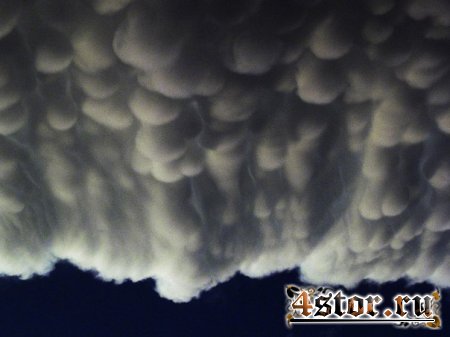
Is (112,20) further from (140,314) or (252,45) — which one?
(140,314)

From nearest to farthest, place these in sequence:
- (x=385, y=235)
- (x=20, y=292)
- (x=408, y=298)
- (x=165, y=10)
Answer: (x=165, y=10) < (x=385, y=235) < (x=408, y=298) < (x=20, y=292)

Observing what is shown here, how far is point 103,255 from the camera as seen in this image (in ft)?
1.73

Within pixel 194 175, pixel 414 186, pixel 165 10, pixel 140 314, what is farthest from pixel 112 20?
pixel 140 314

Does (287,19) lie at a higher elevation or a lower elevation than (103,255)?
higher

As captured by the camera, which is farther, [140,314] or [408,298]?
[140,314]

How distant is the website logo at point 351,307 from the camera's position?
76cm

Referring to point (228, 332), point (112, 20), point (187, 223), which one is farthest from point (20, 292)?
point (112, 20)

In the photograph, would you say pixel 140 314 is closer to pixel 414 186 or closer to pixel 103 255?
pixel 103 255

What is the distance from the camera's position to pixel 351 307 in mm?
767

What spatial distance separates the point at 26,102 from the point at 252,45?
0.19 meters

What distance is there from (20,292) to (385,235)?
671mm

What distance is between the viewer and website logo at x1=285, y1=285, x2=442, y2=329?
759 millimetres

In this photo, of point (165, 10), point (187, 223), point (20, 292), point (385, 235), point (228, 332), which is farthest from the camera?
point (228, 332)

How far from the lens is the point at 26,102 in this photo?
419mm
